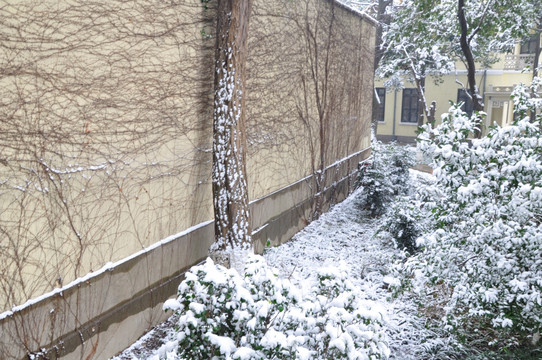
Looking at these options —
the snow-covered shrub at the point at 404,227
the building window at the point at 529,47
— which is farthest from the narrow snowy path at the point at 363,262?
the building window at the point at 529,47

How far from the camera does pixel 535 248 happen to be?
3.93 meters

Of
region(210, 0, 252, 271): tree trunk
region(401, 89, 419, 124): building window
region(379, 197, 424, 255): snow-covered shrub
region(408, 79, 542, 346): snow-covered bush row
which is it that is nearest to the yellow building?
region(401, 89, 419, 124): building window

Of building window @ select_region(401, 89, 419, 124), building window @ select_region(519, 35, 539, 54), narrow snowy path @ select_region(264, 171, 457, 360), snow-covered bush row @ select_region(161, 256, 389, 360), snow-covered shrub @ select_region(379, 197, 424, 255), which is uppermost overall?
building window @ select_region(519, 35, 539, 54)

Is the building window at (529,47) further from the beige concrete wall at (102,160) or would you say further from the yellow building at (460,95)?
the beige concrete wall at (102,160)

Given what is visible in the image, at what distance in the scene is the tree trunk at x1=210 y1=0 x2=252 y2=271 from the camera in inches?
209

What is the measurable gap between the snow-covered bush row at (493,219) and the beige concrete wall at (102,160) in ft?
8.47

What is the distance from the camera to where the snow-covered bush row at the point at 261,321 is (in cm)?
270

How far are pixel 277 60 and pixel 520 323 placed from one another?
4.95 meters

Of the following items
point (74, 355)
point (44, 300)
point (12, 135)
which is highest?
point (12, 135)

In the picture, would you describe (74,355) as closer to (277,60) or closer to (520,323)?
(520,323)

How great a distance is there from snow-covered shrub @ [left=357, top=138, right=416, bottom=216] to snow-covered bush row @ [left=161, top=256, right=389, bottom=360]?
6.96m

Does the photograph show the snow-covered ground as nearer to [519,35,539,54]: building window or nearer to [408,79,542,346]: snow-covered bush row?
[408,79,542,346]: snow-covered bush row

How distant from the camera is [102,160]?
13.7ft

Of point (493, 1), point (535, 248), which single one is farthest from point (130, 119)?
point (493, 1)
